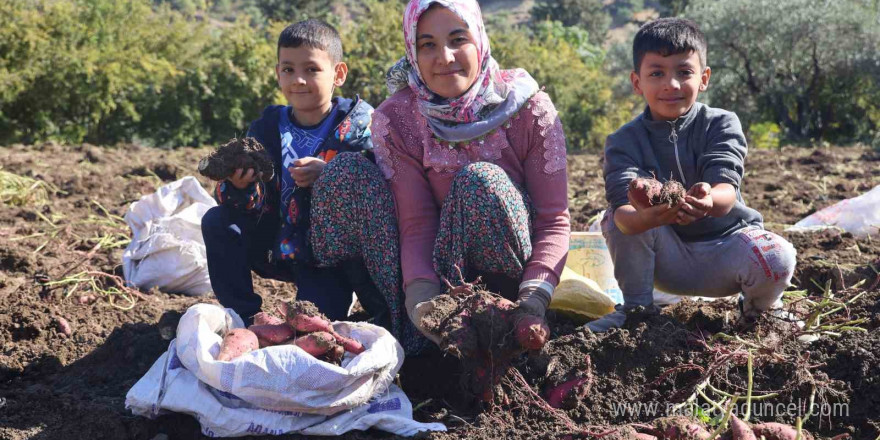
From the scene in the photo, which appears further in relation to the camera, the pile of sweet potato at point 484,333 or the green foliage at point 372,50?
the green foliage at point 372,50

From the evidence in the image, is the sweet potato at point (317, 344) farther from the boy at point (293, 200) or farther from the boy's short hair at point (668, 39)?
the boy's short hair at point (668, 39)

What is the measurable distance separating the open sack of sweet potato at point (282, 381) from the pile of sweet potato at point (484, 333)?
0.57 feet

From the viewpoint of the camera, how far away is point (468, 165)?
2.75m

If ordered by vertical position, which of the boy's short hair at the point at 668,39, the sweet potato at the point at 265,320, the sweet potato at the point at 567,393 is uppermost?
the boy's short hair at the point at 668,39

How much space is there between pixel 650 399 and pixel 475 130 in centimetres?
103

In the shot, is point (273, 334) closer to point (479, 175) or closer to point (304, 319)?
point (304, 319)

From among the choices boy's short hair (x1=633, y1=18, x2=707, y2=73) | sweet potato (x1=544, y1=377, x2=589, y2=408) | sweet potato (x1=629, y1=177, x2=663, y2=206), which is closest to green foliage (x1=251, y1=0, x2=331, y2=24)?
boy's short hair (x1=633, y1=18, x2=707, y2=73)

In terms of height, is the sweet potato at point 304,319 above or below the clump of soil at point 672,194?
below

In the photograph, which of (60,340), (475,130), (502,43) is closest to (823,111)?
(502,43)

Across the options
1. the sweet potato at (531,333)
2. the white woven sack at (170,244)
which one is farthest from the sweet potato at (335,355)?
the white woven sack at (170,244)

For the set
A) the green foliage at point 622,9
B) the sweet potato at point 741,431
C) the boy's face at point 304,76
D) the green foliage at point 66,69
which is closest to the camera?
the sweet potato at point 741,431

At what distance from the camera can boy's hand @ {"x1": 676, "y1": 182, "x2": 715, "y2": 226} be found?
263cm

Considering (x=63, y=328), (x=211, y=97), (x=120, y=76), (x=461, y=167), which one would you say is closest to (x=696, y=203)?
(x=461, y=167)

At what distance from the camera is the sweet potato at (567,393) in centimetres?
255
